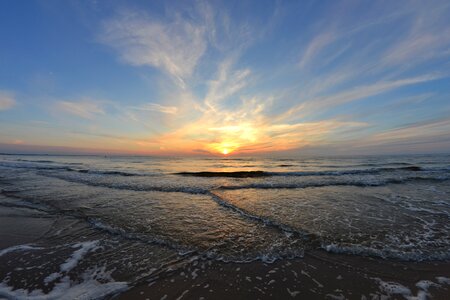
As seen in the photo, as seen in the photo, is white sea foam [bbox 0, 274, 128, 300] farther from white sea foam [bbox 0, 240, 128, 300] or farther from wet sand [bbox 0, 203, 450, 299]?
wet sand [bbox 0, 203, 450, 299]

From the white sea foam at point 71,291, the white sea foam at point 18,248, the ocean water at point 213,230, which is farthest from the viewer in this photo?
the white sea foam at point 18,248

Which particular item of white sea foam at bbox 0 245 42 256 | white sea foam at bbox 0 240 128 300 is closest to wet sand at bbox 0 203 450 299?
white sea foam at bbox 0 240 128 300

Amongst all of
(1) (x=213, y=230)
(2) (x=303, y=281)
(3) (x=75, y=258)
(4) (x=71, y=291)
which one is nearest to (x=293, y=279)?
(2) (x=303, y=281)

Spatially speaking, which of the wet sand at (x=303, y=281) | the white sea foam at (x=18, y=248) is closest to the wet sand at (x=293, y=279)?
the wet sand at (x=303, y=281)

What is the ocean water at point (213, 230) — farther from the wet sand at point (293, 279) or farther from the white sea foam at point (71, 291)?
the wet sand at point (293, 279)

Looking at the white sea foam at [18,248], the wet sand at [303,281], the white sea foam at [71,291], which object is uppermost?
the white sea foam at [18,248]

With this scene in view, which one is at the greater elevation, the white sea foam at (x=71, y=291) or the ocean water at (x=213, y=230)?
the ocean water at (x=213, y=230)

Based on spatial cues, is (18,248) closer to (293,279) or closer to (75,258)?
(75,258)

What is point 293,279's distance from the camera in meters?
3.93

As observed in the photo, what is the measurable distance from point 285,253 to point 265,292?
4.99 feet

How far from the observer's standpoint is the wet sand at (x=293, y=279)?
3502mm

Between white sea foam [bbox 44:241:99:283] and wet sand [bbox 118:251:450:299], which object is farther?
white sea foam [bbox 44:241:99:283]

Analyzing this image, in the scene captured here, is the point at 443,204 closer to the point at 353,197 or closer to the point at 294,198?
the point at 353,197

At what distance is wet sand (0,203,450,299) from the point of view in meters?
3.50
